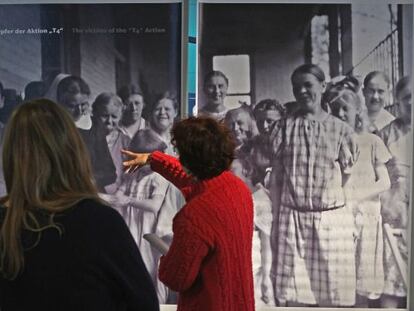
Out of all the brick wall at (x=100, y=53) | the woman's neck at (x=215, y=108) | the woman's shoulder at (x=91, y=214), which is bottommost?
the woman's shoulder at (x=91, y=214)

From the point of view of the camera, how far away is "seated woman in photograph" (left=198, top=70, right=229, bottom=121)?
312 cm

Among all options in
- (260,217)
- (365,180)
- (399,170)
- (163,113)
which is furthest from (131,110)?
(399,170)

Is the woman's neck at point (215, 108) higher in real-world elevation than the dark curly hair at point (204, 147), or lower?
higher

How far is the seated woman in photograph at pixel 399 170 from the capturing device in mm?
3059

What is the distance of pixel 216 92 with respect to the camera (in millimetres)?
3131

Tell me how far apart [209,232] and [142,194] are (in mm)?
1506

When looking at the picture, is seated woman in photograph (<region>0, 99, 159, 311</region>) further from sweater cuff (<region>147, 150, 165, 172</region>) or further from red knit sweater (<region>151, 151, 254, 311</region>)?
sweater cuff (<region>147, 150, 165, 172</region>)

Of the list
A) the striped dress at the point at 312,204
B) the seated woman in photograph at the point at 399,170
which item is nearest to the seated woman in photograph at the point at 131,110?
the striped dress at the point at 312,204

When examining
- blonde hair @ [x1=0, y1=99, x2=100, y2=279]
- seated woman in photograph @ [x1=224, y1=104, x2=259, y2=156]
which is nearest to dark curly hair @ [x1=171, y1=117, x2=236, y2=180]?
blonde hair @ [x1=0, y1=99, x2=100, y2=279]

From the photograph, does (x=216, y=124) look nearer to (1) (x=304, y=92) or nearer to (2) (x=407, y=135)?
(1) (x=304, y=92)

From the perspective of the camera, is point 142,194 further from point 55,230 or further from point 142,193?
point 55,230

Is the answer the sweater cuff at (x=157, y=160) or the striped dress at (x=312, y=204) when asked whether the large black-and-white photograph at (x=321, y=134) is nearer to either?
the striped dress at (x=312, y=204)

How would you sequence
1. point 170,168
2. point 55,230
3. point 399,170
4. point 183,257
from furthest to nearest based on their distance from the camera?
point 399,170 < point 170,168 < point 183,257 < point 55,230

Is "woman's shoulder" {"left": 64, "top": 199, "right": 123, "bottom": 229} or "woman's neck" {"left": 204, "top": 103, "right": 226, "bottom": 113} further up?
A: "woman's neck" {"left": 204, "top": 103, "right": 226, "bottom": 113}
